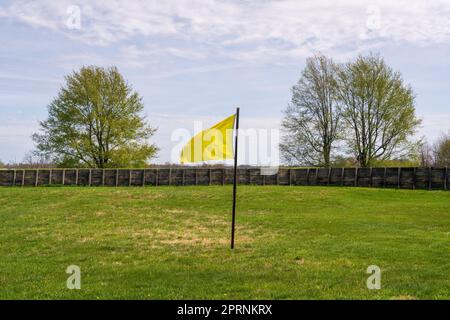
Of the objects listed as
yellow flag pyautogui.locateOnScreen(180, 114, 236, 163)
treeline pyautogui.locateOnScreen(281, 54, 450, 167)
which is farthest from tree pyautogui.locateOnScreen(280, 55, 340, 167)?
yellow flag pyautogui.locateOnScreen(180, 114, 236, 163)

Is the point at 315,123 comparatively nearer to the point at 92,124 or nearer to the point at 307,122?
the point at 307,122

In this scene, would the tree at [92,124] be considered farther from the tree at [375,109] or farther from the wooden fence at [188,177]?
the tree at [375,109]

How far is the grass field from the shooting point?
9.32 metres

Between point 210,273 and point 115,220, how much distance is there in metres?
11.8

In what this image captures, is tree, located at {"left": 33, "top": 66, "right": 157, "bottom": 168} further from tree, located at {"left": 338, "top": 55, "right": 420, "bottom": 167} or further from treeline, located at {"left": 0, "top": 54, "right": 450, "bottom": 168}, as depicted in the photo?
tree, located at {"left": 338, "top": 55, "right": 420, "bottom": 167}

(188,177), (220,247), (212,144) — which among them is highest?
(212,144)

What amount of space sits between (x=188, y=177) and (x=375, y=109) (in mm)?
21057

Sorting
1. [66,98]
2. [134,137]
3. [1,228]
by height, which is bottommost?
[1,228]

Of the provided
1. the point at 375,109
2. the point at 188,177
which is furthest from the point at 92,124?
the point at 375,109

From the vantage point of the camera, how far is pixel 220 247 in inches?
574
